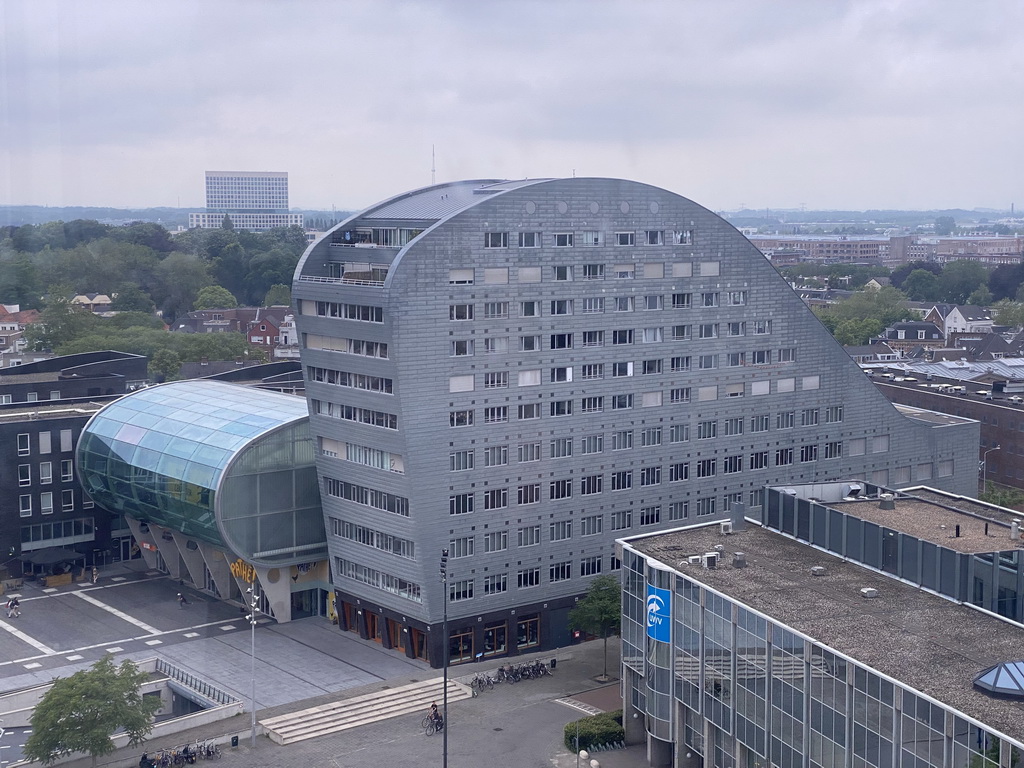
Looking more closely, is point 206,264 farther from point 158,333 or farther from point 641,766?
point 641,766

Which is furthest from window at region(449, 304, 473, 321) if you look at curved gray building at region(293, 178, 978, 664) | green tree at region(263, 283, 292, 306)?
green tree at region(263, 283, 292, 306)

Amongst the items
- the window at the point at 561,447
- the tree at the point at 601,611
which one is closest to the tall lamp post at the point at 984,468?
the window at the point at 561,447

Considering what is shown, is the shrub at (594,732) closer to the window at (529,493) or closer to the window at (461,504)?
the window at (461,504)

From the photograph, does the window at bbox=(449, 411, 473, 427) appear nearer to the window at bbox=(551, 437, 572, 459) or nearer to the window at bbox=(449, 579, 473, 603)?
the window at bbox=(551, 437, 572, 459)

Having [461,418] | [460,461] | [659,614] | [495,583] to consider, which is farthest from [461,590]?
[659,614]

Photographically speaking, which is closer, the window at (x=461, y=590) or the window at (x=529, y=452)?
the window at (x=461, y=590)

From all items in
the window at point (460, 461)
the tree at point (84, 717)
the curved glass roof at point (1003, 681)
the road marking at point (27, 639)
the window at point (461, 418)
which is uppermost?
the window at point (461, 418)
